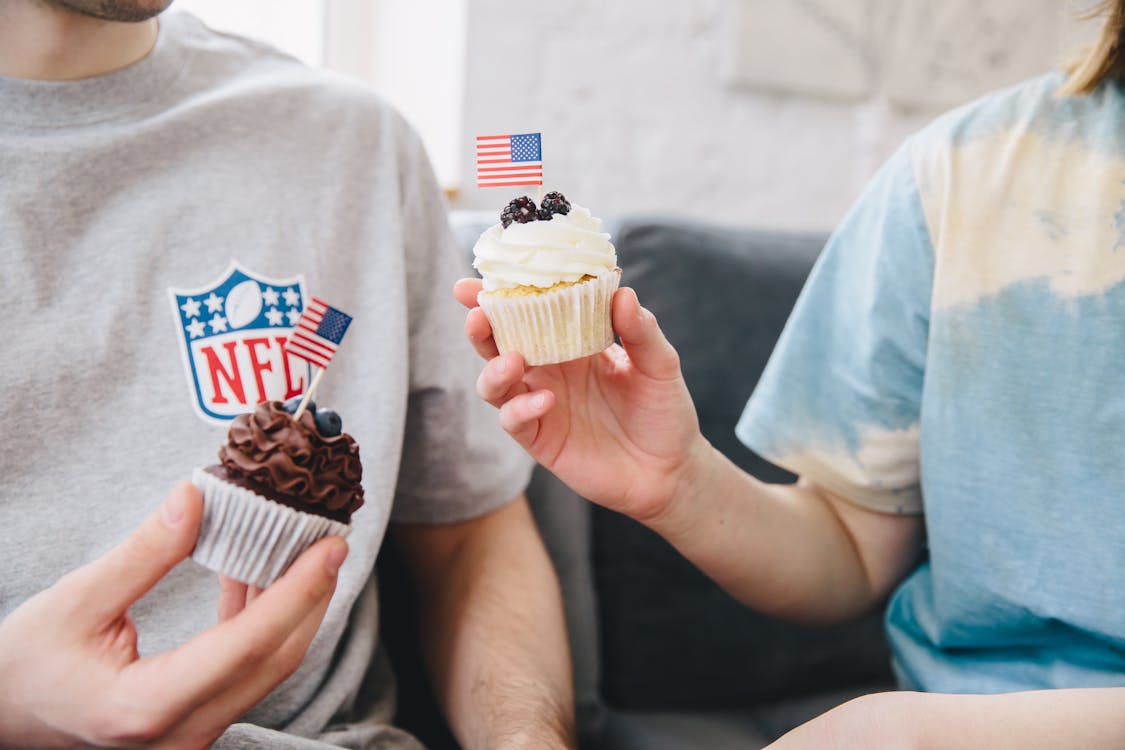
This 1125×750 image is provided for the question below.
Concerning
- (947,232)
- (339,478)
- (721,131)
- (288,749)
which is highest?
(721,131)

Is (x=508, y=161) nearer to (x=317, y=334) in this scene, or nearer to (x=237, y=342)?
(x=317, y=334)

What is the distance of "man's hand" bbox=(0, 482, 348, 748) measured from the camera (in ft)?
2.00

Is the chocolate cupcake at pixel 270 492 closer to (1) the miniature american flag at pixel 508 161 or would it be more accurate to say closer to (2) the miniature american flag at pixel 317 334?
(2) the miniature american flag at pixel 317 334

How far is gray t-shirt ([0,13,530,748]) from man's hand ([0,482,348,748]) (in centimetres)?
20

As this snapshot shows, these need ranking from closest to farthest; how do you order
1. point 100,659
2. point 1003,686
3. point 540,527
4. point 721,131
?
1. point 100,659
2. point 1003,686
3. point 540,527
4. point 721,131

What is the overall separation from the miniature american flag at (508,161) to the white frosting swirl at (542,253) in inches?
1.9

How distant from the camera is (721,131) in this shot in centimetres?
245

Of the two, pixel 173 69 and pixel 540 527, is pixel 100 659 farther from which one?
pixel 540 527

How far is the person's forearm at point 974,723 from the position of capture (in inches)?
26.1

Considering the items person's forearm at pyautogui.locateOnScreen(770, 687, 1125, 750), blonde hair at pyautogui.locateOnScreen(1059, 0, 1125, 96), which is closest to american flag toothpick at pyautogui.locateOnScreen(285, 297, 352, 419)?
person's forearm at pyautogui.locateOnScreen(770, 687, 1125, 750)

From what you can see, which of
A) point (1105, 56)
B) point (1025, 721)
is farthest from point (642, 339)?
point (1105, 56)

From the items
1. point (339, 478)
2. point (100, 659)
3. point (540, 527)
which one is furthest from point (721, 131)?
point (100, 659)

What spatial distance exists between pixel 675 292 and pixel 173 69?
2.70ft

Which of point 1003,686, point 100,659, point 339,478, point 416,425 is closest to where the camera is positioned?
point 100,659
